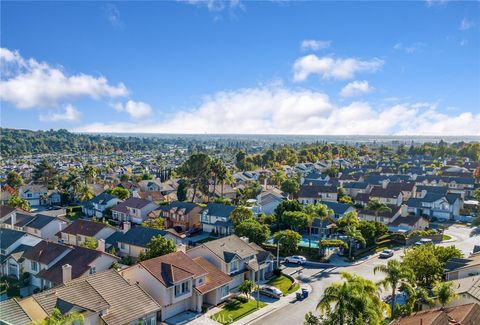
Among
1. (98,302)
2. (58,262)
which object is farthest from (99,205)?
(98,302)

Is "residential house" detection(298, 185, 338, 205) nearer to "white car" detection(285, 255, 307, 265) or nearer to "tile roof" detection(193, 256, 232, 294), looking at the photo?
"white car" detection(285, 255, 307, 265)

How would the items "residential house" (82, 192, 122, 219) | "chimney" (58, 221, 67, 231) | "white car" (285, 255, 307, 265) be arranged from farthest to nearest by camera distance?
"residential house" (82, 192, 122, 219), "chimney" (58, 221, 67, 231), "white car" (285, 255, 307, 265)

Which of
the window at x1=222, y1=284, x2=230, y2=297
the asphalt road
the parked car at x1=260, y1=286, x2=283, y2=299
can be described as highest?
the window at x1=222, y1=284, x2=230, y2=297

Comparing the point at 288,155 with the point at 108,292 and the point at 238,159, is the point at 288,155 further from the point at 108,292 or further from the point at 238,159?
the point at 108,292

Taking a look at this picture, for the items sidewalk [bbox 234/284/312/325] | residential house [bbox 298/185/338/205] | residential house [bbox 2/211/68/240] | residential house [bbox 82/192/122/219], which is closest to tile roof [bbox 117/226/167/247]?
residential house [bbox 2/211/68/240]

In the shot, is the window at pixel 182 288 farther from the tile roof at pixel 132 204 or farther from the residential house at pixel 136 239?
the tile roof at pixel 132 204

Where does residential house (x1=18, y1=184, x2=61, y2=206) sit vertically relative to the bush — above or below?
above

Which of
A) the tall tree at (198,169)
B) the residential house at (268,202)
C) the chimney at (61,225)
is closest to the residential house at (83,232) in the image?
the chimney at (61,225)
